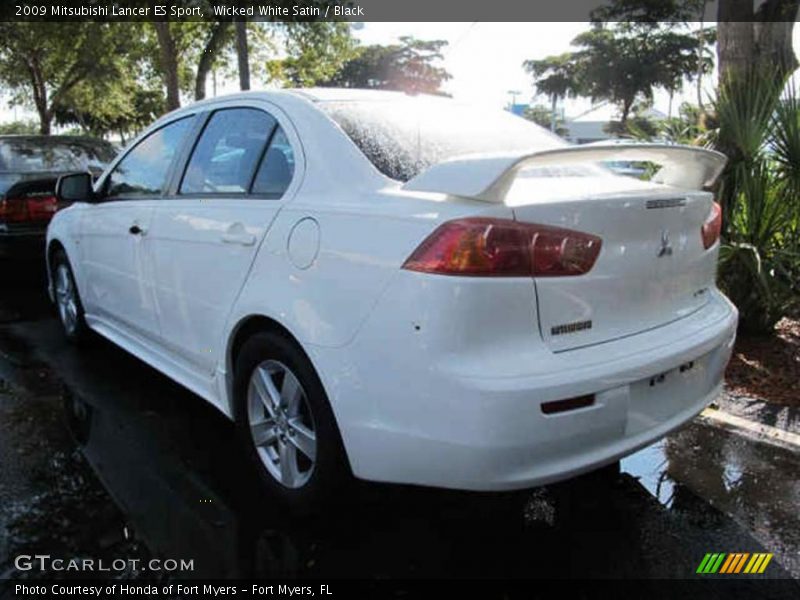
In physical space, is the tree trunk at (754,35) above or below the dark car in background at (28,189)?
above

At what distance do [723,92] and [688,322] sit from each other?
340 centimetres

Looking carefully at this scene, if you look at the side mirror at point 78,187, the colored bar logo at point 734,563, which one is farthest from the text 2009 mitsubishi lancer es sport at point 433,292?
the side mirror at point 78,187

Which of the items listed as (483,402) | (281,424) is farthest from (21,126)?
(483,402)

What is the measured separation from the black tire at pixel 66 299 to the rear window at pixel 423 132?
2.97 m

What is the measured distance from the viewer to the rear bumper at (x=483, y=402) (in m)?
2.20

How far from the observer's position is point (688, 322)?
109 inches

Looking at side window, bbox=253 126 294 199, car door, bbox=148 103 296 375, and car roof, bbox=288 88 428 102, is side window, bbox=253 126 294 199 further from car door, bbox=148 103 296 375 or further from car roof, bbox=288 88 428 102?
car roof, bbox=288 88 428 102

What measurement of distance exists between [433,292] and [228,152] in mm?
1623

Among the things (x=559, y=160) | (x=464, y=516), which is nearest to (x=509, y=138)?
(x=559, y=160)

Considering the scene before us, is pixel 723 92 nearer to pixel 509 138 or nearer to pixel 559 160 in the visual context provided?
pixel 509 138

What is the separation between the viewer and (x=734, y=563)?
8.60 feet

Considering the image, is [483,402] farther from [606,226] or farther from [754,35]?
[754,35]

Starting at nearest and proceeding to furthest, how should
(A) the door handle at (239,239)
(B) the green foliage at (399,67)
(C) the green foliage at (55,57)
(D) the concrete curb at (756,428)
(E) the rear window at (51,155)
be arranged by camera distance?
(A) the door handle at (239,239) < (D) the concrete curb at (756,428) < (E) the rear window at (51,155) < (C) the green foliage at (55,57) < (B) the green foliage at (399,67)

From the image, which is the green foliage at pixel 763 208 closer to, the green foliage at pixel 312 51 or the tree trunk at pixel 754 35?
the tree trunk at pixel 754 35
